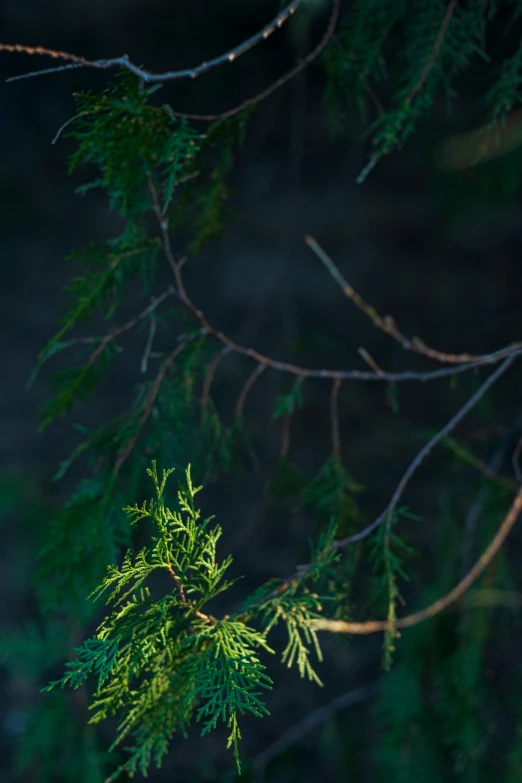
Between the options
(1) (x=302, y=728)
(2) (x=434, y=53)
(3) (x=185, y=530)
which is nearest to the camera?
(3) (x=185, y=530)

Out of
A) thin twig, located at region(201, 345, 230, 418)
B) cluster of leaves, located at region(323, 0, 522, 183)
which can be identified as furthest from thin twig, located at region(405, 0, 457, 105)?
thin twig, located at region(201, 345, 230, 418)

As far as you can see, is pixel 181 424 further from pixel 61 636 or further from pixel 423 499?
pixel 423 499

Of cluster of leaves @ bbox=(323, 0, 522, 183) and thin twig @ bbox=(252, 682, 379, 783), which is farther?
thin twig @ bbox=(252, 682, 379, 783)

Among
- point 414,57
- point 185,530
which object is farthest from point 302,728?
point 414,57

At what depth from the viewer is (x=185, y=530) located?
60cm

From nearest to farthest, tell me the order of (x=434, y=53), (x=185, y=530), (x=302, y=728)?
(x=185, y=530) → (x=434, y=53) → (x=302, y=728)

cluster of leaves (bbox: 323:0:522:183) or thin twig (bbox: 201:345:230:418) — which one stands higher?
cluster of leaves (bbox: 323:0:522:183)

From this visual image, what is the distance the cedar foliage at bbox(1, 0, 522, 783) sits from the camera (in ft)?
2.00

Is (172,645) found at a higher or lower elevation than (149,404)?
lower

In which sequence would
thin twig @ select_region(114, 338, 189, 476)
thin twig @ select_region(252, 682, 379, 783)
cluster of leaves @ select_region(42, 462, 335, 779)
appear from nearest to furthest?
cluster of leaves @ select_region(42, 462, 335, 779), thin twig @ select_region(114, 338, 189, 476), thin twig @ select_region(252, 682, 379, 783)

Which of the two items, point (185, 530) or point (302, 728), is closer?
point (185, 530)

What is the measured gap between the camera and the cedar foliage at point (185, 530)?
0.61 metres

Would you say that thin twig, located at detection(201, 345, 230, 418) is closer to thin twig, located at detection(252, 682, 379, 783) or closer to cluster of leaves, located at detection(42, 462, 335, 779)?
cluster of leaves, located at detection(42, 462, 335, 779)

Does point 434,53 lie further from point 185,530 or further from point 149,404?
point 185,530
